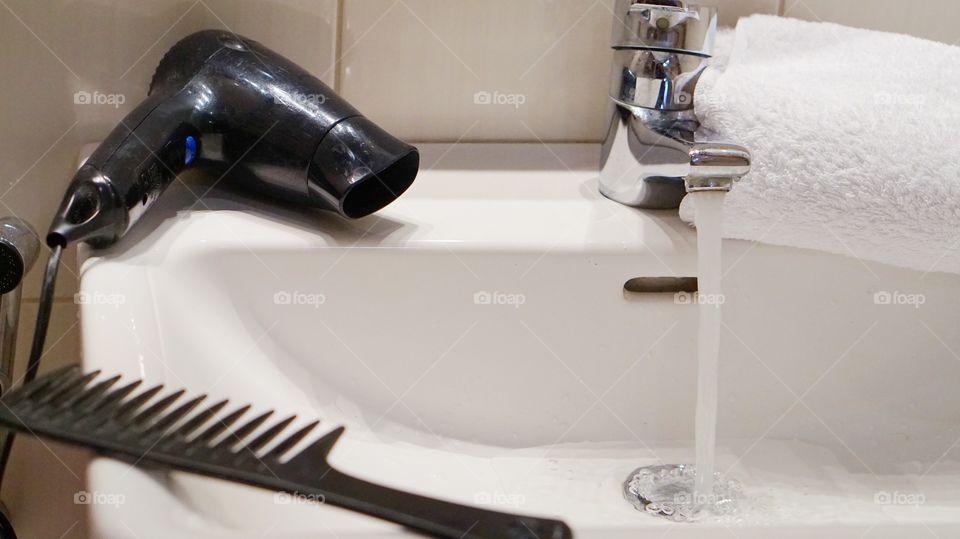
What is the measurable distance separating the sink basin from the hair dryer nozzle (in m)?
0.02

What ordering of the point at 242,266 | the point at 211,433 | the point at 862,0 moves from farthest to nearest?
the point at 862,0 → the point at 242,266 → the point at 211,433

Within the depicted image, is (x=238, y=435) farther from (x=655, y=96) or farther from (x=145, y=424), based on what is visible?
(x=655, y=96)

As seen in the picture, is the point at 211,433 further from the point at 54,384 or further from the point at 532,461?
the point at 532,461

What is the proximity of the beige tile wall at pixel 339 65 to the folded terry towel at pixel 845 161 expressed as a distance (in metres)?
0.12

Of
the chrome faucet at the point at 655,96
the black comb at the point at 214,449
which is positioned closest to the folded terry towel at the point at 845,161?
the chrome faucet at the point at 655,96

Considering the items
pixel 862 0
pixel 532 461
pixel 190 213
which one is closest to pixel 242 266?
pixel 190 213

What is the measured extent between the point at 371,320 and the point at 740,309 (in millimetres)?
202

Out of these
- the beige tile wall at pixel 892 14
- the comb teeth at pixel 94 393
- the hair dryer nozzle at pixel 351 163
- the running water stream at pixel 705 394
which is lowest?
the running water stream at pixel 705 394

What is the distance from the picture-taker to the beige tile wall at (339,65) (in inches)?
21.7

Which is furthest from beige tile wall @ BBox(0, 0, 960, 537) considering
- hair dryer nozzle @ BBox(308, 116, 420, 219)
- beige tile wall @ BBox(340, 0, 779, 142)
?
hair dryer nozzle @ BBox(308, 116, 420, 219)

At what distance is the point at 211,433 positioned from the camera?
0.33 metres

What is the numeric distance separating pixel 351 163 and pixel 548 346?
142mm

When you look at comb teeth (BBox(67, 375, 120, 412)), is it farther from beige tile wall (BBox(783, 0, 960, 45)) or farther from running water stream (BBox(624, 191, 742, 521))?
beige tile wall (BBox(783, 0, 960, 45))

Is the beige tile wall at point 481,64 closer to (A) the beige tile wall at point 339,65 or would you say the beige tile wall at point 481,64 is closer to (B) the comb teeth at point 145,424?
(A) the beige tile wall at point 339,65
